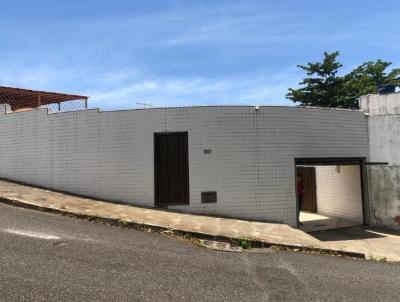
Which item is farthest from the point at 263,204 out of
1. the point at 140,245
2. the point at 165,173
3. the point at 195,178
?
the point at 140,245

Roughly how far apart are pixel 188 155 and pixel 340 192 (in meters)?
7.00

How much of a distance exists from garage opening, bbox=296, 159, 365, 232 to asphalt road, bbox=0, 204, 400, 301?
5.27 meters

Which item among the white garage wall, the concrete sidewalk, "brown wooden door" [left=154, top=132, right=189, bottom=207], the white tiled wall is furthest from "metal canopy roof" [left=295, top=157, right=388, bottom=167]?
"brown wooden door" [left=154, top=132, right=189, bottom=207]

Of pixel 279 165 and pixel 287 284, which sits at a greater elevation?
Answer: pixel 279 165

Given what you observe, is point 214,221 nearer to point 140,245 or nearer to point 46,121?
point 140,245

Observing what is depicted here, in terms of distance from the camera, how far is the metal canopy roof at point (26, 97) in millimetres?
15609

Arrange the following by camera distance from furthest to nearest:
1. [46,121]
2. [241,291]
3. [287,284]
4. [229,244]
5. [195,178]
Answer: [46,121], [195,178], [229,244], [287,284], [241,291]

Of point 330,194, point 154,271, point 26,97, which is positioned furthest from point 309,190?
point 154,271

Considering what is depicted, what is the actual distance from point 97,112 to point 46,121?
180 cm

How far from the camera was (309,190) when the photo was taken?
60.1 feet

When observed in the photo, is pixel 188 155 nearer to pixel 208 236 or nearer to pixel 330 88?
pixel 208 236

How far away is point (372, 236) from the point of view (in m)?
12.4

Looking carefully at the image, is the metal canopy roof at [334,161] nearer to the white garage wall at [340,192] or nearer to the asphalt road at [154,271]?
the white garage wall at [340,192]

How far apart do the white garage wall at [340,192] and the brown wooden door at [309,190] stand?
306mm
